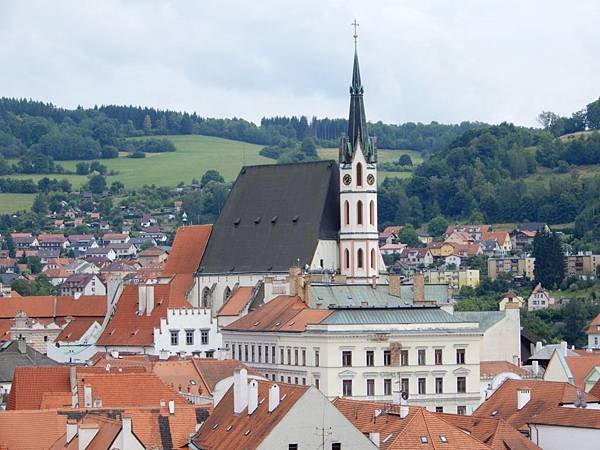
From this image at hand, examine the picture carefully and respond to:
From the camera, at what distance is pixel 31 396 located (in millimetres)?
89812

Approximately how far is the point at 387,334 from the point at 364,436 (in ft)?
125

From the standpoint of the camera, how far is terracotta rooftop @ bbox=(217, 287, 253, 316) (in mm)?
130250

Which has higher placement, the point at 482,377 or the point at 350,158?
the point at 350,158

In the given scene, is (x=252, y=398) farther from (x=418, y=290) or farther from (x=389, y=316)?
(x=418, y=290)

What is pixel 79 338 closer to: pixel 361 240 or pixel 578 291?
pixel 361 240

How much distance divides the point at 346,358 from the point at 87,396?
75.1 feet

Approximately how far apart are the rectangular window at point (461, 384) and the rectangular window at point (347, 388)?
667 centimetres

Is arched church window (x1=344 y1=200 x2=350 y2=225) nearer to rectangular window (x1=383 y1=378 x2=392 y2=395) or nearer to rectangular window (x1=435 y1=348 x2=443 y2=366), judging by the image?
rectangular window (x1=435 y1=348 x2=443 y2=366)

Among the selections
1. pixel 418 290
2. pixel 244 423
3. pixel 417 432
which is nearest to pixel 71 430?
pixel 244 423

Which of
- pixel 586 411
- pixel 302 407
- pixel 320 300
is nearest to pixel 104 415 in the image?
Answer: pixel 302 407

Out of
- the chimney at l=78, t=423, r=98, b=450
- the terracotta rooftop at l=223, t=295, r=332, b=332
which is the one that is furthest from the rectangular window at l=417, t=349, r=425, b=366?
the chimney at l=78, t=423, r=98, b=450

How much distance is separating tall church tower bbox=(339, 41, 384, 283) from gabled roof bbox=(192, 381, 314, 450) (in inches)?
2188

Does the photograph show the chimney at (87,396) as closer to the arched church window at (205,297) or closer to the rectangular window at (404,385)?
the rectangular window at (404,385)

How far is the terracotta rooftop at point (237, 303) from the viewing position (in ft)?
427
